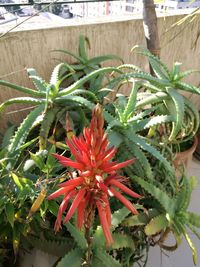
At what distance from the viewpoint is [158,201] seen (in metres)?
1.02

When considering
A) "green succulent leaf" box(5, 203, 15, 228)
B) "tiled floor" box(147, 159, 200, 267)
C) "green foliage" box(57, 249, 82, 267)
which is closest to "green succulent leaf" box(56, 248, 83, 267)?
"green foliage" box(57, 249, 82, 267)

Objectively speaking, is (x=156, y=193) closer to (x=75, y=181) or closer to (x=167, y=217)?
(x=167, y=217)

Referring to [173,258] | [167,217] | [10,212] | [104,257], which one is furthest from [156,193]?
[173,258]

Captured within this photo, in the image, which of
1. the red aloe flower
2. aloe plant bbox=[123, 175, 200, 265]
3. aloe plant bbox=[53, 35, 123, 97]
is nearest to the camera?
the red aloe flower

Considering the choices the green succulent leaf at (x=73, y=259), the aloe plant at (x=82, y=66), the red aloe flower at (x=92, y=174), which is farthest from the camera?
the aloe plant at (x=82, y=66)

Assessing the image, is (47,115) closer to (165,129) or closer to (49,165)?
→ (49,165)

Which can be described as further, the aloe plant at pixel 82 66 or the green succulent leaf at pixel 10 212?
the aloe plant at pixel 82 66

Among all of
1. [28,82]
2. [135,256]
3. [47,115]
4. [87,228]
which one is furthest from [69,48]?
[87,228]

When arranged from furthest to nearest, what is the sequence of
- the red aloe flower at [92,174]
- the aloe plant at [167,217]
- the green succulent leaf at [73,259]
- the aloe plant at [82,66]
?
the aloe plant at [82,66] < the aloe plant at [167,217] < the green succulent leaf at [73,259] < the red aloe flower at [92,174]

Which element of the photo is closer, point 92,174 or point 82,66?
point 92,174

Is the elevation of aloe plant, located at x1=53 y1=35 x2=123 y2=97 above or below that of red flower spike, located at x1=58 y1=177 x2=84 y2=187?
below

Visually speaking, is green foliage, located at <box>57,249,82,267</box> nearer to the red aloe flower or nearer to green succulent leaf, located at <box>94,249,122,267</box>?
green succulent leaf, located at <box>94,249,122,267</box>

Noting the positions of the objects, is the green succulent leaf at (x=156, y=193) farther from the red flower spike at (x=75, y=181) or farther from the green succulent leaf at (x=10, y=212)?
the red flower spike at (x=75, y=181)

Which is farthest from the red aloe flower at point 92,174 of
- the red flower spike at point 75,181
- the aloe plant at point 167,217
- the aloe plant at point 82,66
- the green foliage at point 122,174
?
the aloe plant at point 82,66
